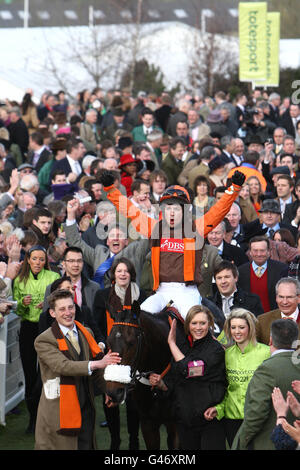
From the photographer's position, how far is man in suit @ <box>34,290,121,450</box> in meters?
6.74

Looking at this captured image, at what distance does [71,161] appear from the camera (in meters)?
13.5

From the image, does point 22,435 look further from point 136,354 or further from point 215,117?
point 215,117

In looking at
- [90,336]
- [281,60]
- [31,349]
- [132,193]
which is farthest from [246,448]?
[281,60]

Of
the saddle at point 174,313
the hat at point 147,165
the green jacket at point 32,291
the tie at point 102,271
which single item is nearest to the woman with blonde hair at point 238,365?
the saddle at point 174,313

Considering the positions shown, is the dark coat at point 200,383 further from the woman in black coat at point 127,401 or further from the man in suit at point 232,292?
the man in suit at point 232,292

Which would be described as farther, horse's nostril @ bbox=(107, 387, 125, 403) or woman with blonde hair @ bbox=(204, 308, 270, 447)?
woman with blonde hair @ bbox=(204, 308, 270, 447)

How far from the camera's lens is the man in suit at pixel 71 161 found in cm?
1340

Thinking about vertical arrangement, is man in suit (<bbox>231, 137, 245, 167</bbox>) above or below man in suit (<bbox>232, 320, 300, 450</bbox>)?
above

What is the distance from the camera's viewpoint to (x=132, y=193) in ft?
36.7

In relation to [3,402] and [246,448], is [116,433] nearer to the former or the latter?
[3,402]

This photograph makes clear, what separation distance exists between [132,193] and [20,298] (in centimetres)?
270

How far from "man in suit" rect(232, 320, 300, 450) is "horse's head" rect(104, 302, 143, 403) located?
33.6 inches

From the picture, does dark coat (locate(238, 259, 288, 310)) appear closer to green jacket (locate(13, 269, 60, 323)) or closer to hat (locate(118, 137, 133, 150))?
green jacket (locate(13, 269, 60, 323))

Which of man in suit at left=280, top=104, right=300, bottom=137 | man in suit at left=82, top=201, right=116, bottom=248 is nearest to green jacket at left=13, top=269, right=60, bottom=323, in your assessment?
man in suit at left=82, top=201, right=116, bottom=248
